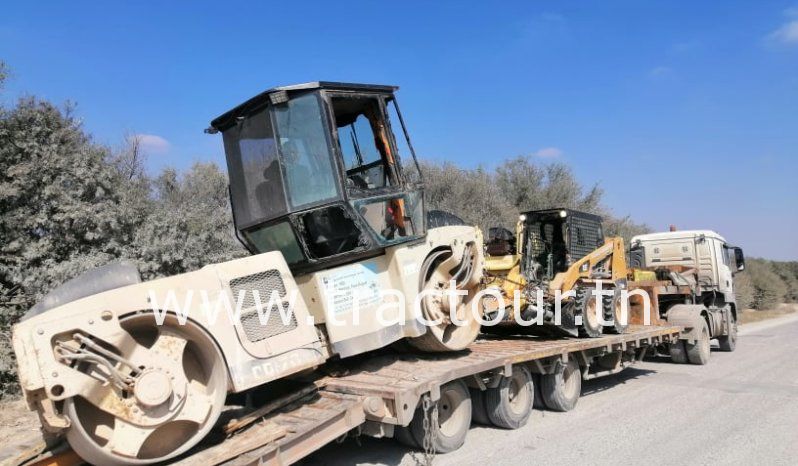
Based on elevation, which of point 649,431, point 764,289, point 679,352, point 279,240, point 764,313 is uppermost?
point 279,240

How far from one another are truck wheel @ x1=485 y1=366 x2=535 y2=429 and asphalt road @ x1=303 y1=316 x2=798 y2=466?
0.14m

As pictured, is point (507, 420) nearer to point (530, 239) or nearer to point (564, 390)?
point (564, 390)

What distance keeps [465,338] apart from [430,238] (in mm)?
1265

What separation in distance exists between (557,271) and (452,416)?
16.3 feet

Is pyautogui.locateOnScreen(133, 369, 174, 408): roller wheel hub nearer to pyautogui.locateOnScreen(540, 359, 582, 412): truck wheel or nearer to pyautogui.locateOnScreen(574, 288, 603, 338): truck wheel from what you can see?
pyautogui.locateOnScreen(540, 359, 582, 412): truck wheel

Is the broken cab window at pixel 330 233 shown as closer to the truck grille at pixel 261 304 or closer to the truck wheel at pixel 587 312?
the truck grille at pixel 261 304

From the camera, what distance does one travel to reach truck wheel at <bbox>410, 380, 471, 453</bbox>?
592 centimetres

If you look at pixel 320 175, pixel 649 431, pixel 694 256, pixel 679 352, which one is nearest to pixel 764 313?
pixel 694 256

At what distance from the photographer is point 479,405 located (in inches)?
270

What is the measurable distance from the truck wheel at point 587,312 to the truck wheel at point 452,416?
3.24m

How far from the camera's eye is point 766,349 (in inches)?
559

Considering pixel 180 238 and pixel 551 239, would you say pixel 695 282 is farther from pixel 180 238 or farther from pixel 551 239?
pixel 180 238

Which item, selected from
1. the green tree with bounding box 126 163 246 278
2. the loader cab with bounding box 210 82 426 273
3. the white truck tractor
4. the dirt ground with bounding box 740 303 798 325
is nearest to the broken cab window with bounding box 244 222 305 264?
the loader cab with bounding box 210 82 426 273

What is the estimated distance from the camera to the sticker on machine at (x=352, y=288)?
542 cm
